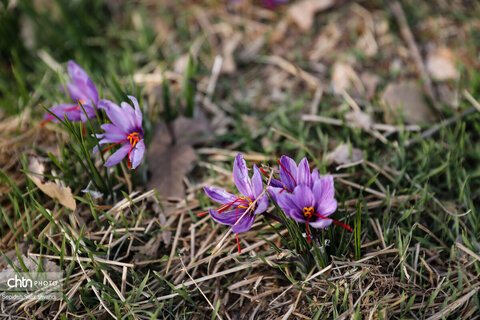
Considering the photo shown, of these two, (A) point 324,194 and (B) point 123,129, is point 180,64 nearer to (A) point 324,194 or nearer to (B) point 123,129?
(B) point 123,129

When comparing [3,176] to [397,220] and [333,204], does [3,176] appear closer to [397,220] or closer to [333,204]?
[333,204]

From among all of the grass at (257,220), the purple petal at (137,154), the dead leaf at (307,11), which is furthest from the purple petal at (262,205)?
the dead leaf at (307,11)

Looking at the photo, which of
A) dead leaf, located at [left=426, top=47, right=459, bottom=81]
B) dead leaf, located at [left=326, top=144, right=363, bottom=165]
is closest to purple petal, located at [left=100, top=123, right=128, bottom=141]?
dead leaf, located at [left=326, top=144, right=363, bottom=165]

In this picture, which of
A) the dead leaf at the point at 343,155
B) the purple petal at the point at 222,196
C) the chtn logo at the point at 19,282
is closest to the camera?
the purple petal at the point at 222,196

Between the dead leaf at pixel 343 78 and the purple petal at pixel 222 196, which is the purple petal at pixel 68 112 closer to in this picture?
the purple petal at pixel 222 196

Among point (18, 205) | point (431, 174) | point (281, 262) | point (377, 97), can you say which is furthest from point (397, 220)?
point (18, 205)
